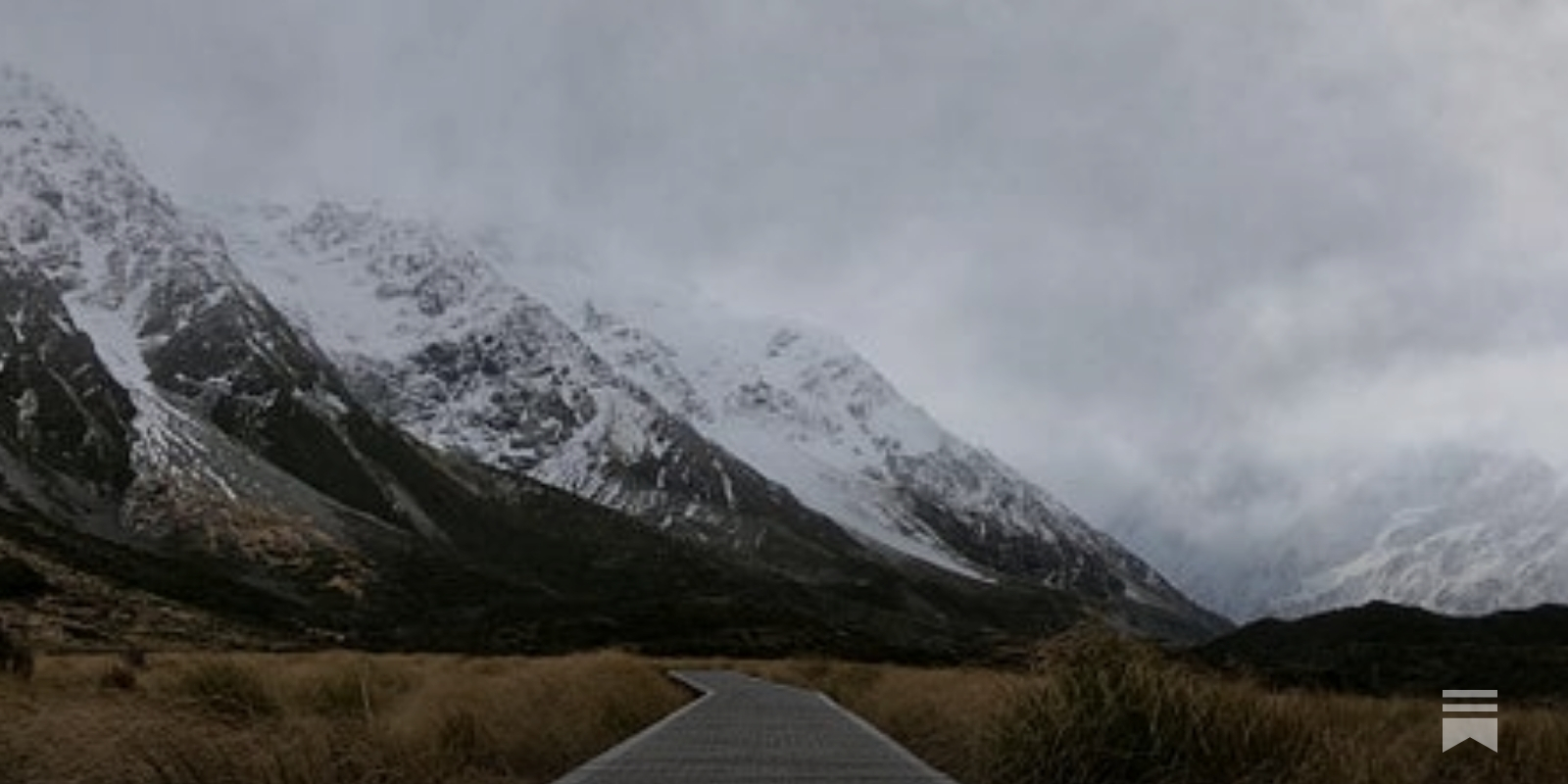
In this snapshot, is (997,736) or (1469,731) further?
(997,736)

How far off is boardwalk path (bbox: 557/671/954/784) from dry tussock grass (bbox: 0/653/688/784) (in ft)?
3.05

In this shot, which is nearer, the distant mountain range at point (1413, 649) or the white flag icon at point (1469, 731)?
the white flag icon at point (1469, 731)

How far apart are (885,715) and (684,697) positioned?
19.5 feet

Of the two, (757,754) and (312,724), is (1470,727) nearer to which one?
(757,754)

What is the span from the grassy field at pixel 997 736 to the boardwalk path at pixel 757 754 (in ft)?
2.31

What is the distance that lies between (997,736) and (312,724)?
4.60m

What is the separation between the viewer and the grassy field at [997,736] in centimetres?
1073

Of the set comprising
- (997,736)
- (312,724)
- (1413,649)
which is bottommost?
(312,724)

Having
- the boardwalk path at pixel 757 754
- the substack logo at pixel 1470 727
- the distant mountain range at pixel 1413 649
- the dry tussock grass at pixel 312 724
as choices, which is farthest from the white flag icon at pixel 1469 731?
the dry tussock grass at pixel 312 724

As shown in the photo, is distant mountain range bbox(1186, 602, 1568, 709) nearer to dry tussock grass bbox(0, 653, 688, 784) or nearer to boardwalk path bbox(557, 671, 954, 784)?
boardwalk path bbox(557, 671, 954, 784)

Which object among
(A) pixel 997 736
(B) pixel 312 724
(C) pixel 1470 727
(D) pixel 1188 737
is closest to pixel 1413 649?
Answer: (C) pixel 1470 727

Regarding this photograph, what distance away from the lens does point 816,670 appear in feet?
143

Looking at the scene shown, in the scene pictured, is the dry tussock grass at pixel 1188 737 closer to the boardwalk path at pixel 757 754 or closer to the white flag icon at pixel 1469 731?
the white flag icon at pixel 1469 731

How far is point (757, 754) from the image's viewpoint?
1460 centimetres
